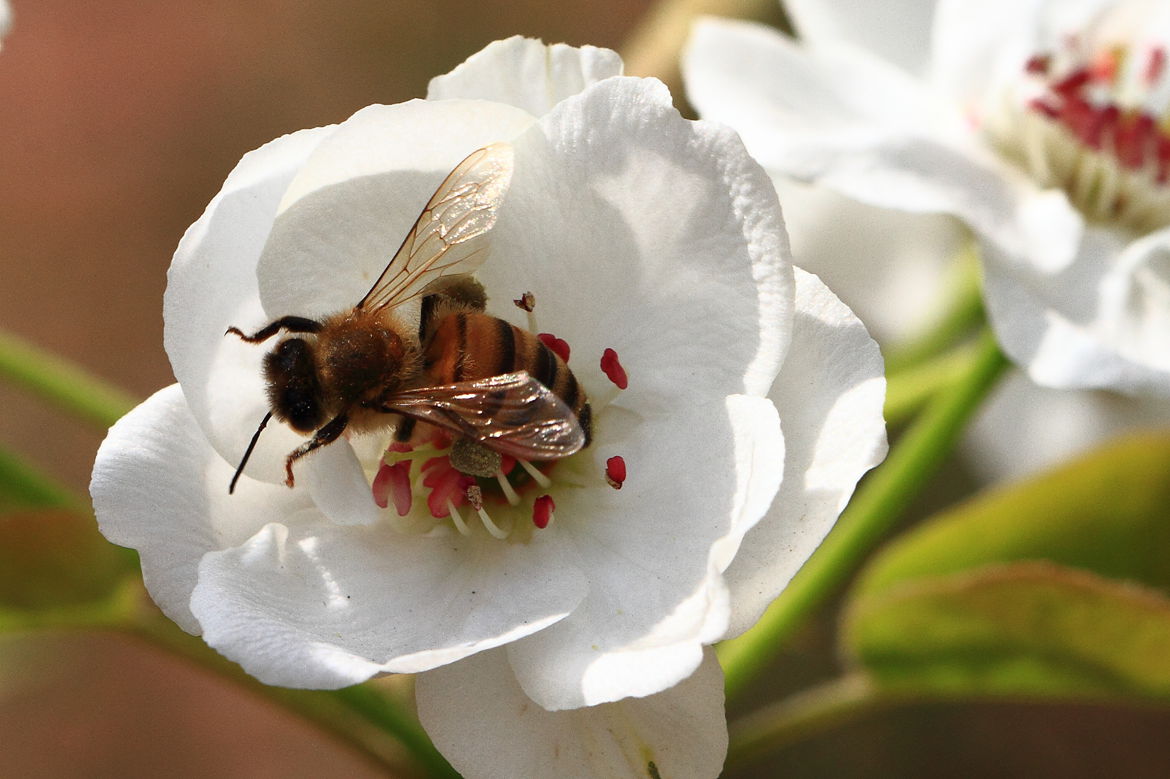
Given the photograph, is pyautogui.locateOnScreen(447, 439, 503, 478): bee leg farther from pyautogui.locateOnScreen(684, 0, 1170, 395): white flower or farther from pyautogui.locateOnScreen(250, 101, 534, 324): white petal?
pyautogui.locateOnScreen(684, 0, 1170, 395): white flower

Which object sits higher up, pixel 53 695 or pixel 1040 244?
pixel 1040 244

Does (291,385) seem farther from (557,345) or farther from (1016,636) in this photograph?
(1016,636)

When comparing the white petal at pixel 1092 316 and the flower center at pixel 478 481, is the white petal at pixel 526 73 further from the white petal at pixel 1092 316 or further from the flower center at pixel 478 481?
the white petal at pixel 1092 316

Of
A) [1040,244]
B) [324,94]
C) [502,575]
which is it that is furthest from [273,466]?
[324,94]

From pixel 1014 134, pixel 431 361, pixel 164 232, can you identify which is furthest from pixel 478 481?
pixel 164 232

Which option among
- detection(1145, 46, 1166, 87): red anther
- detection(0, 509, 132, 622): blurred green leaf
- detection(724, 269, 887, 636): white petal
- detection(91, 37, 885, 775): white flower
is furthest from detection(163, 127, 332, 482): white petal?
detection(1145, 46, 1166, 87): red anther

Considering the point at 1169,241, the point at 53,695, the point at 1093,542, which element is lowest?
the point at 53,695

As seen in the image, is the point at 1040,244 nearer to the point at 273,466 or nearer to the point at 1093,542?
the point at 1093,542
